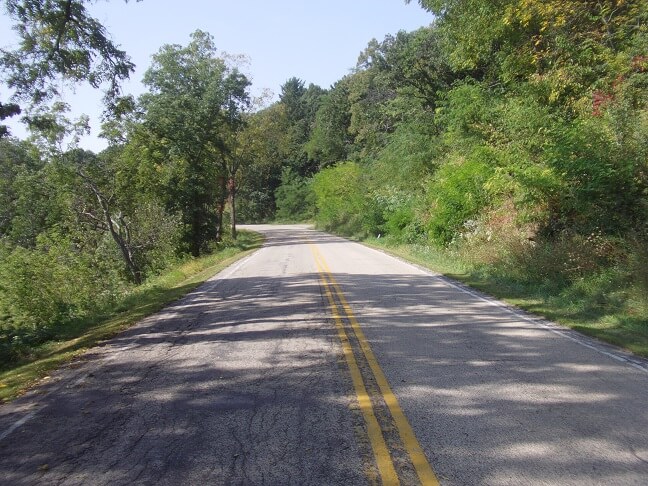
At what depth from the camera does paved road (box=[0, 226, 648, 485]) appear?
13.4 ft

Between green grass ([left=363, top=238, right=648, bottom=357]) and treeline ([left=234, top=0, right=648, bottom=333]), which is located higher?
treeline ([left=234, top=0, right=648, bottom=333])

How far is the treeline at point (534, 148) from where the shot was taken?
12.3 meters

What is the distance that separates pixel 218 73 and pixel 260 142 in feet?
34.7

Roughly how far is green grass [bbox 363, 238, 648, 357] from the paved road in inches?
24.8

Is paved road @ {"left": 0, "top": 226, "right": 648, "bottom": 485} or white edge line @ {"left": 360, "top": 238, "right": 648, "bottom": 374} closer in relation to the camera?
paved road @ {"left": 0, "top": 226, "right": 648, "bottom": 485}

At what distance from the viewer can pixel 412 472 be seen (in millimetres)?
3939

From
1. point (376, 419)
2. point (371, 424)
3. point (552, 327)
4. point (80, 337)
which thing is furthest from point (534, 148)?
point (371, 424)

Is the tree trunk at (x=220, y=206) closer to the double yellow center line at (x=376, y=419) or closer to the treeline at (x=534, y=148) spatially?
the treeline at (x=534, y=148)

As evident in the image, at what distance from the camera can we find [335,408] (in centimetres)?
524

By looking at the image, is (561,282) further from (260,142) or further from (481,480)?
(260,142)

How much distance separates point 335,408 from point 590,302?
7380mm

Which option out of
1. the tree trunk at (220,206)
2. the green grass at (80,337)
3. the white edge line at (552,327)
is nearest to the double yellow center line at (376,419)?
the white edge line at (552,327)

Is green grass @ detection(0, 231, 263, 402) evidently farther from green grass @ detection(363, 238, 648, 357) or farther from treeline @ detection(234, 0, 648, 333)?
treeline @ detection(234, 0, 648, 333)

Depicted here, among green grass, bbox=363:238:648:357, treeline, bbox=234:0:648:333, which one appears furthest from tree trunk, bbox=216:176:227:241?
green grass, bbox=363:238:648:357
